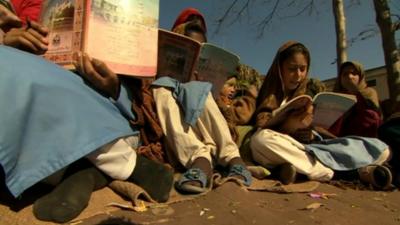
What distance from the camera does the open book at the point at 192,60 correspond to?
2090mm

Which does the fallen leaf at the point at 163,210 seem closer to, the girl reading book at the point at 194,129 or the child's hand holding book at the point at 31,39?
the girl reading book at the point at 194,129

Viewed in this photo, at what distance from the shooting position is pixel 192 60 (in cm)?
217

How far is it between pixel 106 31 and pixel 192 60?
66 centimetres

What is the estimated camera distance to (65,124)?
1.43 m

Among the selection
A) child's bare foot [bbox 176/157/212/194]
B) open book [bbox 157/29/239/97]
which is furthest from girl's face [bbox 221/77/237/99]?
child's bare foot [bbox 176/157/212/194]

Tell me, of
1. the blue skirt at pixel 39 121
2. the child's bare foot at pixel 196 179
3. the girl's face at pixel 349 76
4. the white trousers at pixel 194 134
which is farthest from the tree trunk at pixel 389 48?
the blue skirt at pixel 39 121

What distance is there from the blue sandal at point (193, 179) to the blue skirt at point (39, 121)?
15.0 inches

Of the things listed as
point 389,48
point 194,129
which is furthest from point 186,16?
point 389,48

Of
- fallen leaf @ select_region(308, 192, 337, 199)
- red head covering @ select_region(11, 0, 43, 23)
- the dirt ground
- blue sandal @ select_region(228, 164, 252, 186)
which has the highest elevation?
red head covering @ select_region(11, 0, 43, 23)

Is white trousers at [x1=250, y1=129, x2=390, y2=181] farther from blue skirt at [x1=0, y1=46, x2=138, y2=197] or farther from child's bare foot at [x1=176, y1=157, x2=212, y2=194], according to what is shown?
blue skirt at [x1=0, y1=46, x2=138, y2=197]

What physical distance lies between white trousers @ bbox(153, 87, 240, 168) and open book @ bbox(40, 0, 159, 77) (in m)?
0.35

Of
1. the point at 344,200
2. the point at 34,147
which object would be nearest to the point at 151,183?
the point at 34,147

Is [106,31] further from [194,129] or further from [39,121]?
[194,129]

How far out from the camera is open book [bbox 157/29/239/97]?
209 centimetres
